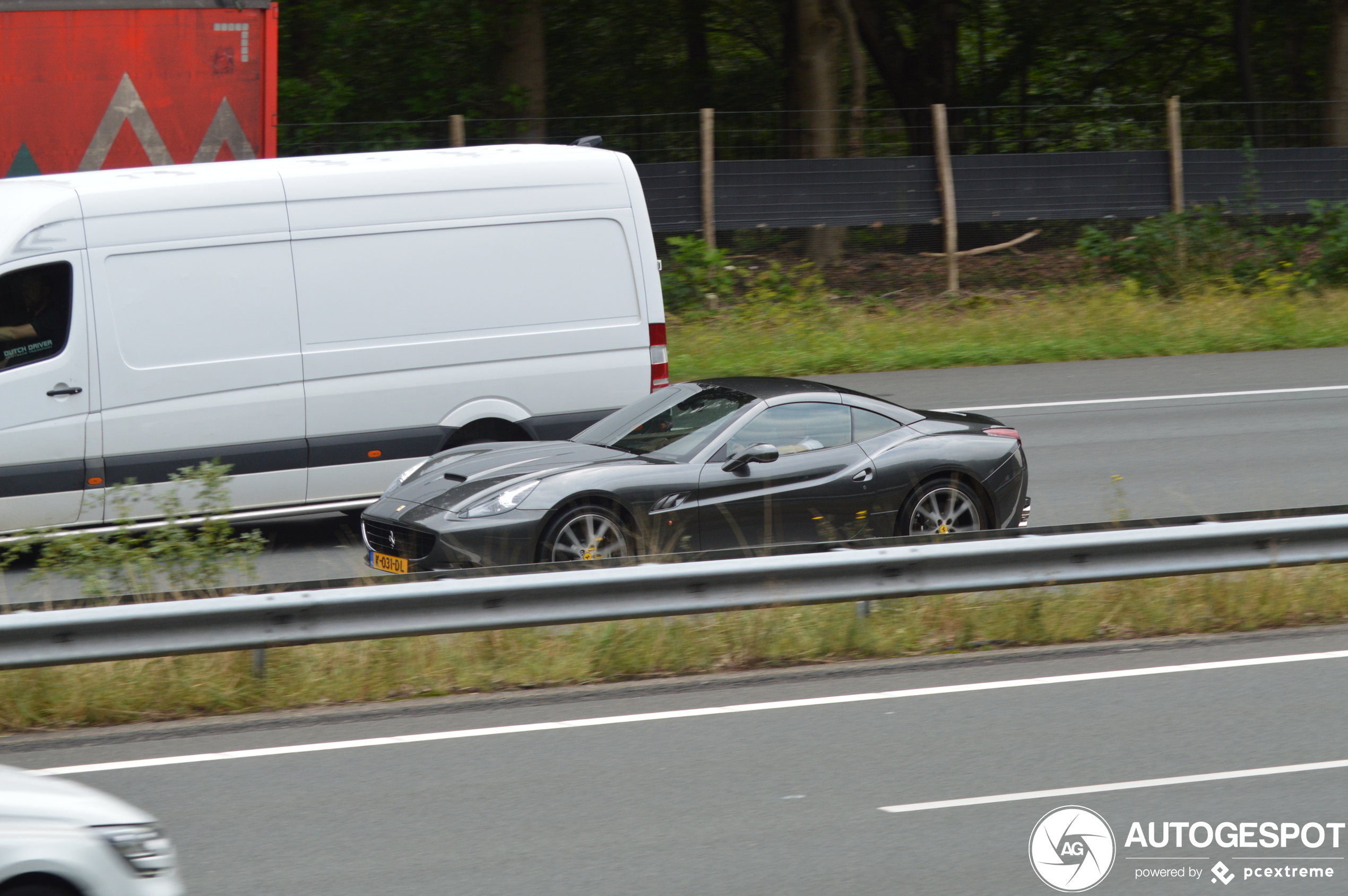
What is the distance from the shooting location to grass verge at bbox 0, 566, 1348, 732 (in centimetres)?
692

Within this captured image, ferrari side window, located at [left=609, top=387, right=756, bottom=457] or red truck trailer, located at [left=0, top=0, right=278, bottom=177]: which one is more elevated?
red truck trailer, located at [left=0, top=0, right=278, bottom=177]

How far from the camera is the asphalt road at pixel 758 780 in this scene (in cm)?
504

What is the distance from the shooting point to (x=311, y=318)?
33.0 ft

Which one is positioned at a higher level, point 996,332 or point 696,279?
point 696,279

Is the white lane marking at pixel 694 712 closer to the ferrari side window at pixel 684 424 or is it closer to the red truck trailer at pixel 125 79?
the ferrari side window at pixel 684 424

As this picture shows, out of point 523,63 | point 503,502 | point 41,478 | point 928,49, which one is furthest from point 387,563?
point 928,49

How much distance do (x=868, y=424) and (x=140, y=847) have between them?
20.3 feet

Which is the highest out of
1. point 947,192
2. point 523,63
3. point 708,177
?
point 523,63

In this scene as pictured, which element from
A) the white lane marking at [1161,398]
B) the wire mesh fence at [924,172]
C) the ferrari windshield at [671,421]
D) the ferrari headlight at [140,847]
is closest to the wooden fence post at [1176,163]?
the wire mesh fence at [924,172]

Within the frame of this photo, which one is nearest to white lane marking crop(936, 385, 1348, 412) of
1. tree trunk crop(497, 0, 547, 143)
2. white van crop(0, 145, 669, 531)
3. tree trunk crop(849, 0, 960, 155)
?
white van crop(0, 145, 669, 531)

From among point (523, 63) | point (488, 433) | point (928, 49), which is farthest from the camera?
point (928, 49)

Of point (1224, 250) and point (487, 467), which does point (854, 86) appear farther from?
point (487, 467)

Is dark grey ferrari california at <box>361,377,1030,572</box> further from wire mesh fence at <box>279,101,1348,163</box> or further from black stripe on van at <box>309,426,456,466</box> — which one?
wire mesh fence at <box>279,101,1348,163</box>

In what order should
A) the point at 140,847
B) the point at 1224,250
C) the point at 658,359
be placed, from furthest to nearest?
the point at 1224,250 < the point at 658,359 < the point at 140,847
